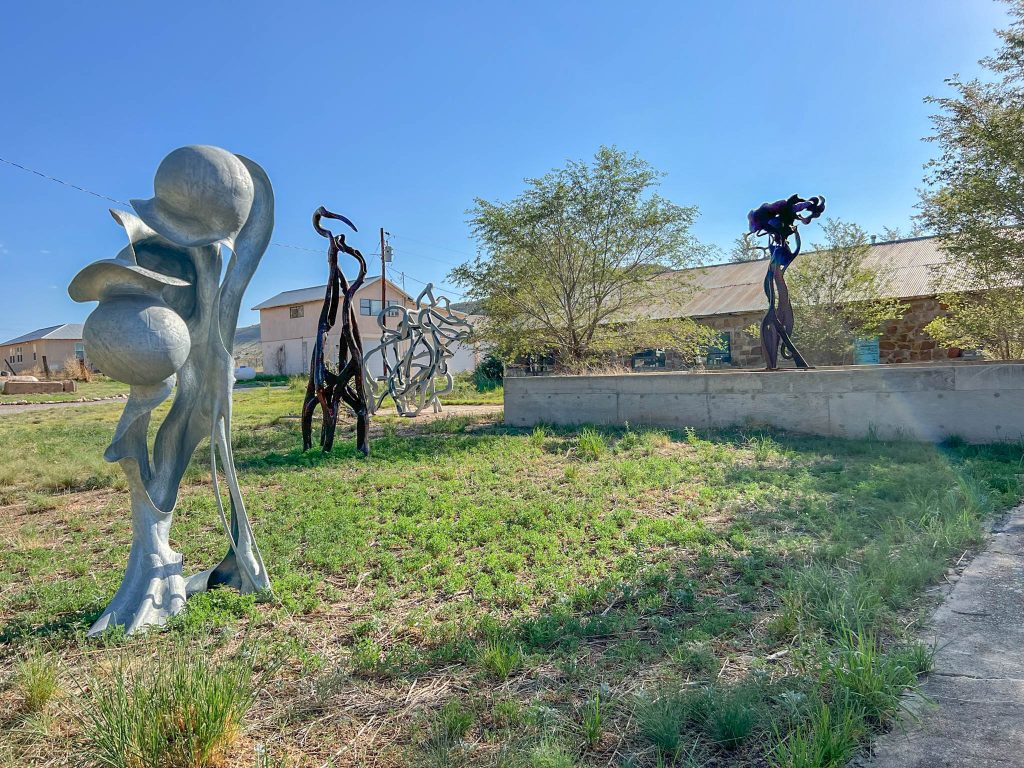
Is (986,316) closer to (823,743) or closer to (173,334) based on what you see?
(823,743)

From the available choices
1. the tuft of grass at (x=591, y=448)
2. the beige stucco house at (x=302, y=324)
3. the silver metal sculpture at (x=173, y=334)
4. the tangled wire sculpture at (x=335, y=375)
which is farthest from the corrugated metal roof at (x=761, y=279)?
the beige stucco house at (x=302, y=324)

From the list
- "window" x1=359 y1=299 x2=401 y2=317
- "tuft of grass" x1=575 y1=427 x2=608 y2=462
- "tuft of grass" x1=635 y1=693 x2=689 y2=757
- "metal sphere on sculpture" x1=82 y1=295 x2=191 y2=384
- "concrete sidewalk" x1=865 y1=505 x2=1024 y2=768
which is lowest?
"concrete sidewalk" x1=865 y1=505 x2=1024 y2=768

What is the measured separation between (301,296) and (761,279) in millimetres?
28365

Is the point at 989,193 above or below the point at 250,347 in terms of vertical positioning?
below

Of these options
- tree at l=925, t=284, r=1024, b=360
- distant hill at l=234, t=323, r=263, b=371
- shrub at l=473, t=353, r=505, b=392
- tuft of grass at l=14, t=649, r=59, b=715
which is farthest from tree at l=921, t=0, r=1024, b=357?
distant hill at l=234, t=323, r=263, b=371

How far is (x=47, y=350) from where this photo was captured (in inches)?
1949

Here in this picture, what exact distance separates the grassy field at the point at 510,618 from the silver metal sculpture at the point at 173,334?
0.91ft

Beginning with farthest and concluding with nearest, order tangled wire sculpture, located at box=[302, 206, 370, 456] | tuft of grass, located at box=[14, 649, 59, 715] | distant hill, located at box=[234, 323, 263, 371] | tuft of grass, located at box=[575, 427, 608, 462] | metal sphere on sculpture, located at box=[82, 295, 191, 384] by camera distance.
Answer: distant hill, located at box=[234, 323, 263, 371] < tangled wire sculpture, located at box=[302, 206, 370, 456] < tuft of grass, located at box=[575, 427, 608, 462] < metal sphere on sculpture, located at box=[82, 295, 191, 384] < tuft of grass, located at box=[14, 649, 59, 715]

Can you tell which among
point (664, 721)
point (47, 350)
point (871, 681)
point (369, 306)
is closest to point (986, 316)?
point (871, 681)

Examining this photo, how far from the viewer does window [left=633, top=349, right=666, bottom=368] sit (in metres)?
20.4

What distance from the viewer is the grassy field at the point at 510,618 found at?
2078 mm

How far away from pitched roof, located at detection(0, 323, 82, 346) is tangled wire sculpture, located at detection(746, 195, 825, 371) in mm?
53029

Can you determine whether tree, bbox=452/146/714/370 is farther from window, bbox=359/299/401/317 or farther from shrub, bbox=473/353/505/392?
window, bbox=359/299/401/317

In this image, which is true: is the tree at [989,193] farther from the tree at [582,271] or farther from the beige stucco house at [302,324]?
the beige stucco house at [302,324]
